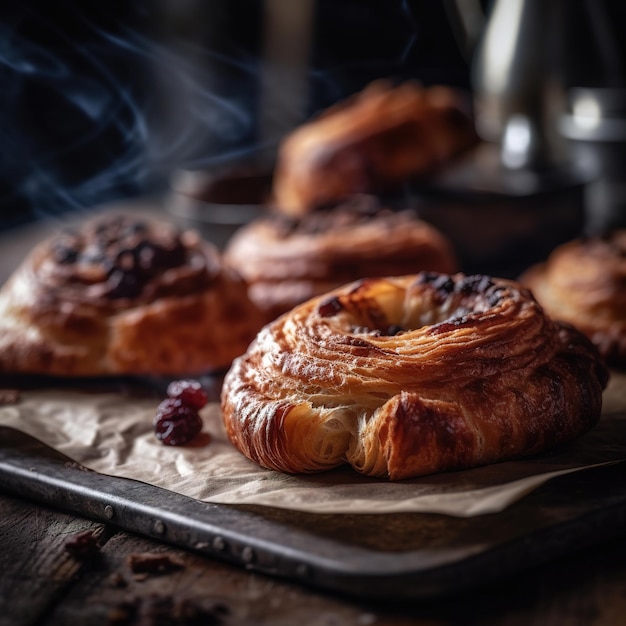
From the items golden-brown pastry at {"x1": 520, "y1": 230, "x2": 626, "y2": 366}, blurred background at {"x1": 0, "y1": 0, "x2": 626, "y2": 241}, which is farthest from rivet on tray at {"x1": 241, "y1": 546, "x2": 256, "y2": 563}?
blurred background at {"x1": 0, "y1": 0, "x2": 626, "y2": 241}

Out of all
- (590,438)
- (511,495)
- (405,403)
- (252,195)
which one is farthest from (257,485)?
(252,195)

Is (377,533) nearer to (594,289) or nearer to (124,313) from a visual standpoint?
(124,313)

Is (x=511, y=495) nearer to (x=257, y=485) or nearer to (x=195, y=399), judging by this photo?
(x=257, y=485)

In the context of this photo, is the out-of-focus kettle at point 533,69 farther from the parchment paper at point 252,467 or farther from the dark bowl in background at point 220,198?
the parchment paper at point 252,467

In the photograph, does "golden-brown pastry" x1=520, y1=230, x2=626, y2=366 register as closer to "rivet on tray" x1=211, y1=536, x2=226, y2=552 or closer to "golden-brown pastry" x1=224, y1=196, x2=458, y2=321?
"golden-brown pastry" x1=224, y1=196, x2=458, y2=321

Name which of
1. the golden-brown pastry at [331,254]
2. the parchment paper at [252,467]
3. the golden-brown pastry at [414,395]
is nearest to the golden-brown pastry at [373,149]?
the golden-brown pastry at [331,254]

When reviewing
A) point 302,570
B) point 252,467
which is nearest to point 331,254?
point 252,467
